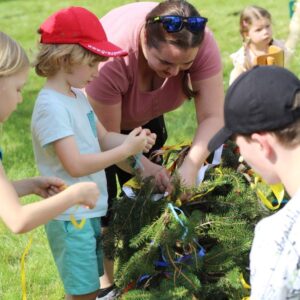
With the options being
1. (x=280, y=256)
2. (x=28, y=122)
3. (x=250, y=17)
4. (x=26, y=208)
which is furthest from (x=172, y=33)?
(x=28, y=122)

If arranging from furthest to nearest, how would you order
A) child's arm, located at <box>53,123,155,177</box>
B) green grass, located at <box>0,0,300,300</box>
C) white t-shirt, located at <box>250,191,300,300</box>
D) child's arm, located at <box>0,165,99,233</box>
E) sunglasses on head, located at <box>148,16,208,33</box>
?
green grass, located at <box>0,0,300,300</box>
sunglasses on head, located at <box>148,16,208,33</box>
child's arm, located at <box>53,123,155,177</box>
child's arm, located at <box>0,165,99,233</box>
white t-shirt, located at <box>250,191,300,300</box>

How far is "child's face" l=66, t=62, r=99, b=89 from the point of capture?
291 cm

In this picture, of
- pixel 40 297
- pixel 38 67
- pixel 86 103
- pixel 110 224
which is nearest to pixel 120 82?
pixel 86 103

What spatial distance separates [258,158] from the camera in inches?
75.7

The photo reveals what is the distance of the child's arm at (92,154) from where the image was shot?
111 inches

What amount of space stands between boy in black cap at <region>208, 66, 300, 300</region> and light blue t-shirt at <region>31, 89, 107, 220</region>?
1.06 m

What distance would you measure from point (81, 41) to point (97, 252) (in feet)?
3.10

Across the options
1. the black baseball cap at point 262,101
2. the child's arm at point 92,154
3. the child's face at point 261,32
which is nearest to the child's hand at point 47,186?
the child's arm at point 92,154

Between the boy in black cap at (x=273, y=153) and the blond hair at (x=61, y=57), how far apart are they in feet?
3.64

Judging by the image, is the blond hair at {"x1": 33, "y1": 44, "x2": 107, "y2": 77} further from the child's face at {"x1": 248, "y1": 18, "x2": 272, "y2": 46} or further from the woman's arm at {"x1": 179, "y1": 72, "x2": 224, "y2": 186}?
the child's face at {"x1": 248, "y1": 18, "x2": 272, "y2": 46}

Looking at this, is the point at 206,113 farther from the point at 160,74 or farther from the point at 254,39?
the point at 254,39

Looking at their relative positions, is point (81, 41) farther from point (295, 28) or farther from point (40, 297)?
point (295, 28)

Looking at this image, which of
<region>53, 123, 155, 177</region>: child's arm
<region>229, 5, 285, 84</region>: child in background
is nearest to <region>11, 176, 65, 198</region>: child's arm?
<region>53, 123, 155, 177</region>: child's arm

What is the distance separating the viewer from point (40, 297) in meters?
3.75
